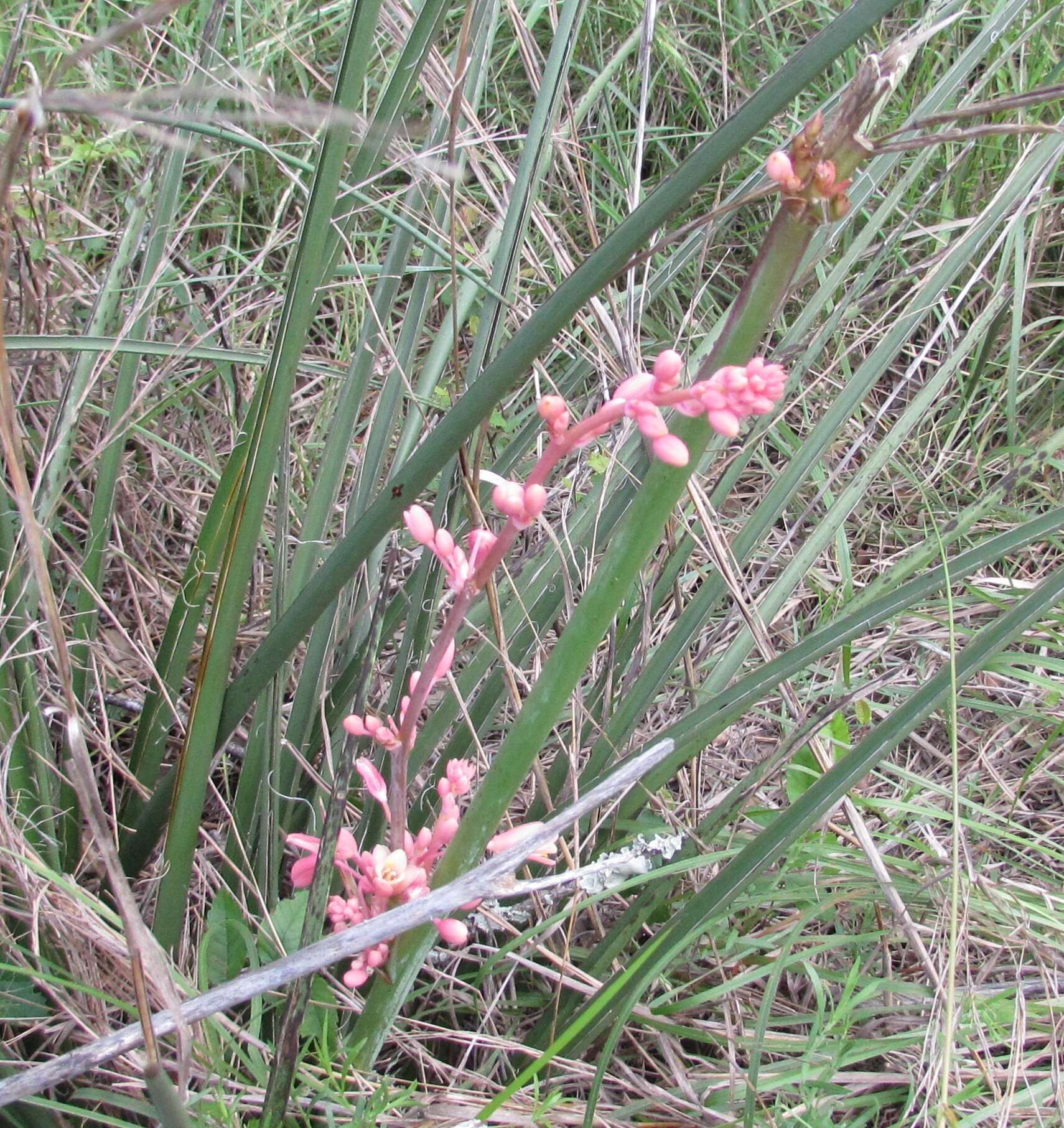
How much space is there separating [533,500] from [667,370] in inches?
4.3

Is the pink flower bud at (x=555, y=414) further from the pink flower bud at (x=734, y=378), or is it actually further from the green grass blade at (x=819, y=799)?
the green grass blade at (x=819, y=799)

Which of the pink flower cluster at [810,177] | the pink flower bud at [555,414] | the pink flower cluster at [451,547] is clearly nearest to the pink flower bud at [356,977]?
the pink flower cluster at [451,547]

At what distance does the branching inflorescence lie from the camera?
51cm

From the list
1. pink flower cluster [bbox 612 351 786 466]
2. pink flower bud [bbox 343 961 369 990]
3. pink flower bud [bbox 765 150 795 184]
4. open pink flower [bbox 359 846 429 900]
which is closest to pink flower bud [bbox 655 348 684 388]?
pink flower cluster [bbox 612 351 786 466]

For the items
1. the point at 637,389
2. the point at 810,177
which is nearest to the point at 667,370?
the point at 637,389

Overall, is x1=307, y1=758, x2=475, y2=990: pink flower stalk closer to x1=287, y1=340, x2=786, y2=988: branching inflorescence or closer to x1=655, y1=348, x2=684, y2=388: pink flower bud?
x1=287, y1=340, x2=786, y2=988: branching inflorescence

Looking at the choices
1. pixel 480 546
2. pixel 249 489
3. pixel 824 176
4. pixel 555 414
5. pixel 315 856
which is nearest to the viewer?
A: pixel 824 176

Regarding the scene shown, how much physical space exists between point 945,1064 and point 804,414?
1.25 meters

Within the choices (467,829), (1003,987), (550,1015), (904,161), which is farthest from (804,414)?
(467,829)

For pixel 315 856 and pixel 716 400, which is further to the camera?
pixel 315 856

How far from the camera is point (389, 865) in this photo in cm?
70

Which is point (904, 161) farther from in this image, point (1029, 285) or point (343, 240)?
→ point (343, 240)

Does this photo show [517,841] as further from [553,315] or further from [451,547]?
[553,315]

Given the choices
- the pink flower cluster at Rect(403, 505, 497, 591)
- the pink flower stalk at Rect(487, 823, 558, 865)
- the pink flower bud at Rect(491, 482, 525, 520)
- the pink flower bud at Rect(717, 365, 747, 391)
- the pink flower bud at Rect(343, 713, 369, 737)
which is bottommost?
the pink flower stalk at Rect(487, 823, 558, 865)
